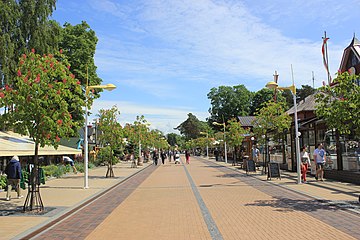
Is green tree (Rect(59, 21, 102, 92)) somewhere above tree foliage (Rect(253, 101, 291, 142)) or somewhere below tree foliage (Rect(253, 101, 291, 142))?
above

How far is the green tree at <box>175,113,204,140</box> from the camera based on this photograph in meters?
129

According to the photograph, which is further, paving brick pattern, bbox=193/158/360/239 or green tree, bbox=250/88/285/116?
green tree, bbox=250/88/285/116

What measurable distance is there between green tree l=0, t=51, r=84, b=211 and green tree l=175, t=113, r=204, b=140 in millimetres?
116092

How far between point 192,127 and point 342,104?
394 feet

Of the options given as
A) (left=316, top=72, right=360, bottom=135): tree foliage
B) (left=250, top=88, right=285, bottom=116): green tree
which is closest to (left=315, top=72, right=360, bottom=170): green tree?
(left=316, top=72, right=360, bottom=135): tree foliage

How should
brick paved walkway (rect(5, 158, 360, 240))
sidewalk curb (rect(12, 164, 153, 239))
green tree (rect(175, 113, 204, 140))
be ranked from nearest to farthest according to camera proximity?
brick paved walkway (rect(5, 158, 360, 240))
sidewalk curb (rect(12, 164, 153, 239))
green tree (rect(175, 113, 204, 140))


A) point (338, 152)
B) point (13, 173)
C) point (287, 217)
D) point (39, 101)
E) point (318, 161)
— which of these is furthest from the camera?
point (338, 152)

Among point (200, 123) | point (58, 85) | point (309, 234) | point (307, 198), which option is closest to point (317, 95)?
point (307, 198)

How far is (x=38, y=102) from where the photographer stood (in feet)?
31.9

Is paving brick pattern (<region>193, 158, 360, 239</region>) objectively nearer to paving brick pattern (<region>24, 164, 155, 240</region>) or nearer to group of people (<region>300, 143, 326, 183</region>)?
paving brick pattern (<region>24, 164, 155, 240</region>)

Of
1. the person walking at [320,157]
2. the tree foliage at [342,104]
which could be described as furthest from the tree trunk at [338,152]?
the tree foliage at [342,104]

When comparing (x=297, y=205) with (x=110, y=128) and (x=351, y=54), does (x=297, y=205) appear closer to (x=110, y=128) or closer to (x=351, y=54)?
(x=110, y=128)

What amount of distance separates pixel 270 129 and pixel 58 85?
15530 millimetres

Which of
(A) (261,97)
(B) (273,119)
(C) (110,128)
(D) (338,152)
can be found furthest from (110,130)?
(A) (261,97)
